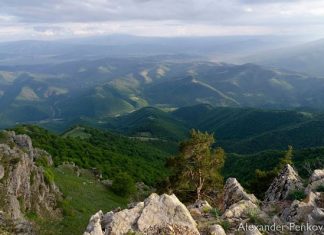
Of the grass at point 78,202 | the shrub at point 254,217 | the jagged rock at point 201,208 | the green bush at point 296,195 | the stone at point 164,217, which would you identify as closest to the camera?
the stone at point 164,217

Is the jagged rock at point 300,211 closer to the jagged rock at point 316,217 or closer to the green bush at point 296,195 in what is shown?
the jagged rock at point 316,217

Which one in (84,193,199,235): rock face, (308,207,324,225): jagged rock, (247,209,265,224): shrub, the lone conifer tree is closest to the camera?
(84,193,199,235): rock face

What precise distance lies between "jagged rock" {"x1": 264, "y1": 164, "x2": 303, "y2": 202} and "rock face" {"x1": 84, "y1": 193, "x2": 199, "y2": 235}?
12.4 meters

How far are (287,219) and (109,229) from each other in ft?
34.0

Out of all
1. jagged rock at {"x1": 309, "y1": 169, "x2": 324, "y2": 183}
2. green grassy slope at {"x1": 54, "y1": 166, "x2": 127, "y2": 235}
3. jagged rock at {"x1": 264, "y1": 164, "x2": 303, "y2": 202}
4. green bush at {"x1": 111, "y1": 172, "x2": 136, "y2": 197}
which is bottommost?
green bush at {"x1": 111, "y1": 172, "x2": 136, "y2": 197}

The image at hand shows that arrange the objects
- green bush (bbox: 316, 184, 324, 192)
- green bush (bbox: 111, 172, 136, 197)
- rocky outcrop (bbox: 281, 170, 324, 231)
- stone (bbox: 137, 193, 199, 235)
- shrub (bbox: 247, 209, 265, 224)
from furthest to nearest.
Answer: green bush (bbox: 111, 172, 136, 197), green bush (bbox: 316, 184, 324, 192), shrub (bbox: 247, 209, 265, 224), rocky outcrop (bbox: 281, 170, 324, 231), stone (bbox: 137, 193, 199, 235)

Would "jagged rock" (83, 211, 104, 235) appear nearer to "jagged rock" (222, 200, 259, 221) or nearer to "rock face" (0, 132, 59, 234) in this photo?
"jagged rock" (222, 200, 259, 221)

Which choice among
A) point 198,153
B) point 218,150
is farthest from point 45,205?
point 218,150

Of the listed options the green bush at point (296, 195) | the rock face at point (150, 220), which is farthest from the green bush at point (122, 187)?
the rock face at point (150, 220)

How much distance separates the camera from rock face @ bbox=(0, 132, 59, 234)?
36466mm

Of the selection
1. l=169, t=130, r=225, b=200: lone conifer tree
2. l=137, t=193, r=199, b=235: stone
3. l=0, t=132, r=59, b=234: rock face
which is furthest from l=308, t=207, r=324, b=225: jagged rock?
l=169, t=130, r=225, b=200: lone conifer tree

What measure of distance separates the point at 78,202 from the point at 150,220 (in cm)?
3287

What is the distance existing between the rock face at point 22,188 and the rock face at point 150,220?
1867cm

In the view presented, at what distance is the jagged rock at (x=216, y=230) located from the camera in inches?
758
